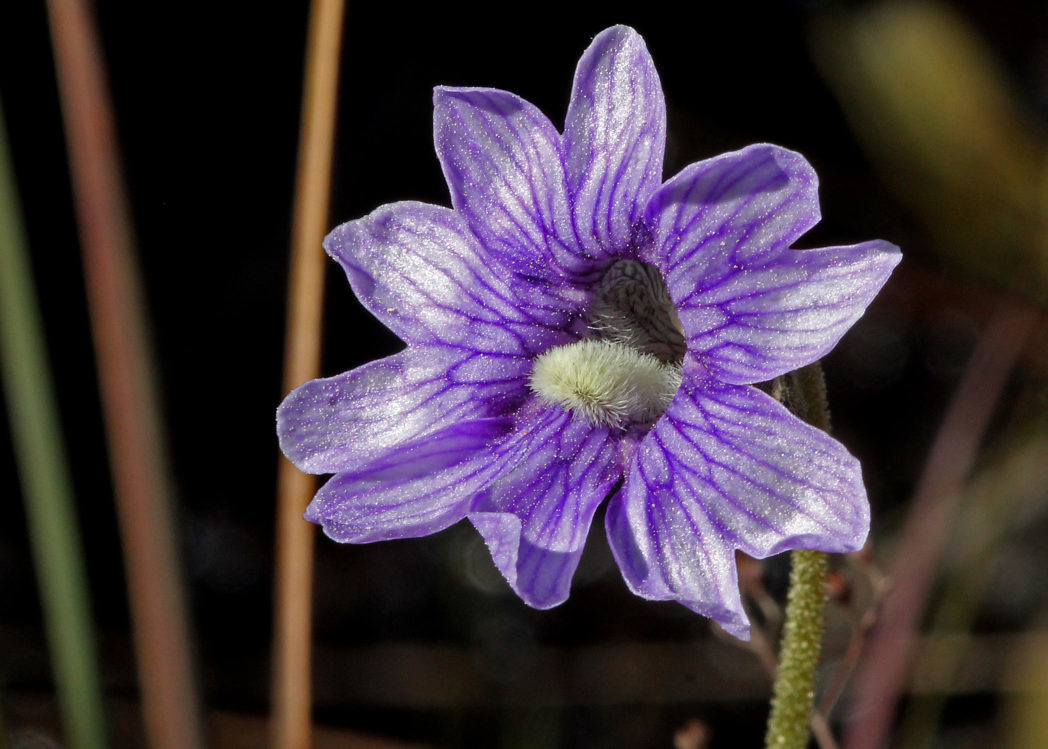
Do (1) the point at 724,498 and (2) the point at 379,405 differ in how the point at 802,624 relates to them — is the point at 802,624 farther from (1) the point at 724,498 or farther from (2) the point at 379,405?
(2) the point at 379,405

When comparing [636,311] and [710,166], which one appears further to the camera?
[636,311]

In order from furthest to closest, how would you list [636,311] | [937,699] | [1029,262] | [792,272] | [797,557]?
[1029,262] < [937,699] < [636,311] < [797,557] < [792,272]

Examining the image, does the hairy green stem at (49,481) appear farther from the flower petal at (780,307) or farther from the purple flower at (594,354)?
the flower petal at (780,307)

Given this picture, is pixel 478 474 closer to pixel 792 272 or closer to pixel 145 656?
pixel 792 272

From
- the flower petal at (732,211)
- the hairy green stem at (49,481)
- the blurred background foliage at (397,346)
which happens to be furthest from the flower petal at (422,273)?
the blurred background foliage at (397,346)

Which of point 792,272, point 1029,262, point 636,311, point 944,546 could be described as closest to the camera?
point 792,272

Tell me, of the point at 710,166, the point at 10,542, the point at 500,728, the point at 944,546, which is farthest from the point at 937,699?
the point at 10,542
